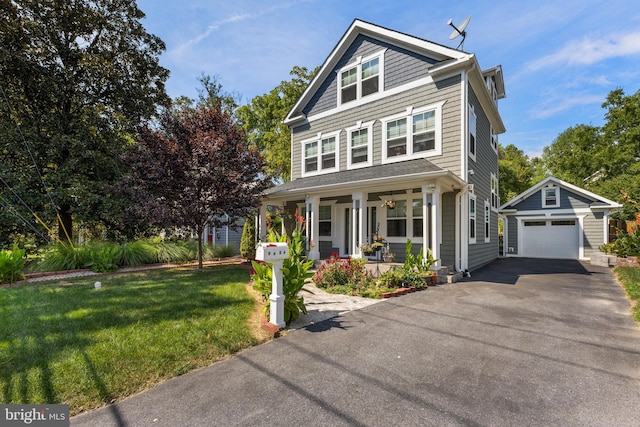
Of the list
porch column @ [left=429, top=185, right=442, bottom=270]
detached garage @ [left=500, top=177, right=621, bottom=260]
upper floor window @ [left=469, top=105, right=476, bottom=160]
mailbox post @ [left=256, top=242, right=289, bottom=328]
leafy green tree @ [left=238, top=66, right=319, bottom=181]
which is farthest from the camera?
leafy green tree @ [left=238, top=66, right=319, bottom=181]

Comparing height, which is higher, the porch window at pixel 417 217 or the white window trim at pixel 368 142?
the white window trim at pixel 368 142

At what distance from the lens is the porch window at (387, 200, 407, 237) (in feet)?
32.4

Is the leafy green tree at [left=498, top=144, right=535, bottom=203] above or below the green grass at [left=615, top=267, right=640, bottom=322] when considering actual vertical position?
above

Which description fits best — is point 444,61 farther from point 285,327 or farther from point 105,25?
point 105,25

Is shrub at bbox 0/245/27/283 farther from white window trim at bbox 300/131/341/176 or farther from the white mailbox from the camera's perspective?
white window trim at bbox 300/131/341/176

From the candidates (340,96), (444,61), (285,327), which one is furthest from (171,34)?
(285,327)

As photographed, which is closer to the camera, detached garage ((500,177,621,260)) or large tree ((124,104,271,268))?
large tree ((124,104,271,268))

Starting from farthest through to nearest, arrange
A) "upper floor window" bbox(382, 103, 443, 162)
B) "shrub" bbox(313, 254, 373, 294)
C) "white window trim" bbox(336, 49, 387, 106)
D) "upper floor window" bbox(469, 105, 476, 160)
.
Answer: "white window trim" bbox(336, 49, 387, 106), "upper floor window" bbox(469, 105, 476, 160), "upper floor window" bbox(382, 103, 443, 162), "shrub" bbox(313, 254, 373, 294)

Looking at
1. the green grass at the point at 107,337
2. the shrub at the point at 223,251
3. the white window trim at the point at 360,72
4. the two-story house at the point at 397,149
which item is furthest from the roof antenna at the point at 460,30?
the shrub at the point at 223,251

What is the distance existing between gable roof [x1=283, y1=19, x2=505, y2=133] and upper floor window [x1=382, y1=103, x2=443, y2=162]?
4.16 feet

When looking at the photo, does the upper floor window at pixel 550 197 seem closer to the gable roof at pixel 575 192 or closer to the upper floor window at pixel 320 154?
the gable roof at pixel 575 192

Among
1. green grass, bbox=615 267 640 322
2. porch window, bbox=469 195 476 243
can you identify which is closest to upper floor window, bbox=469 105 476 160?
porch window, bbox=469 195 476 243

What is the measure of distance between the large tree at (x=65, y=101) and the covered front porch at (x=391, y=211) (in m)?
6.99

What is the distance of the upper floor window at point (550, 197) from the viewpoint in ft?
48.6
